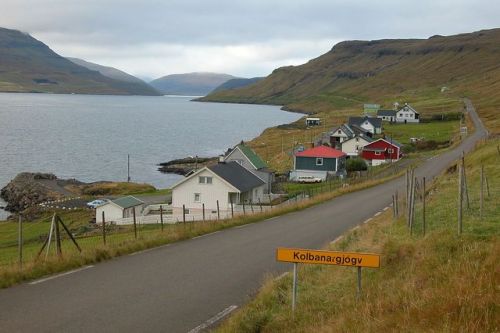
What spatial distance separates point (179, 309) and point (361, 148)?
273 ft

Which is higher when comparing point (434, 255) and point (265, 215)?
point (434, 255)

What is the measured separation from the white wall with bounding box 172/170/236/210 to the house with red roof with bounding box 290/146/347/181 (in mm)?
25508

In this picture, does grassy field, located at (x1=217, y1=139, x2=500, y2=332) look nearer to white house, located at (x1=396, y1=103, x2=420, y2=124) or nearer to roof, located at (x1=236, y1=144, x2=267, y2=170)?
roof, located at (x1=236, y1=144, x2=267, y2=170)

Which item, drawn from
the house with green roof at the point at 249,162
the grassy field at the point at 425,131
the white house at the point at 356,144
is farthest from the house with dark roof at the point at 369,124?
the house with green roof at the point at 249,162

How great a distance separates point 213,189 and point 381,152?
1678 inches

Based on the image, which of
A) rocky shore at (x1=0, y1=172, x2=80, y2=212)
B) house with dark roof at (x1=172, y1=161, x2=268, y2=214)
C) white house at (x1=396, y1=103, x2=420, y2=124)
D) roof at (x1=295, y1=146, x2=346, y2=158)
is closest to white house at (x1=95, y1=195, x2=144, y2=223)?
house with dark roof at (x1=172, y1=161, x2=268, y2=214)

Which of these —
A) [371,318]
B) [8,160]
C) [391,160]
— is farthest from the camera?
[8,160]

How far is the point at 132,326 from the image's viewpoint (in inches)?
405

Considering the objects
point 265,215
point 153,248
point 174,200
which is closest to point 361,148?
point 174,200

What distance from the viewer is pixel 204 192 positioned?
5119 cm

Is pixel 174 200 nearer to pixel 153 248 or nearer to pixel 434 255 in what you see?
pixel 153 248

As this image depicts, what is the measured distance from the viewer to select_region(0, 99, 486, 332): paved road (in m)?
10.5

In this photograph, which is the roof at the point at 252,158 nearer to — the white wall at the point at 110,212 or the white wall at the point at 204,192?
the white wall at the point at 204,192

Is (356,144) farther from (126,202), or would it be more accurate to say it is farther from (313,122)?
(313,122)
